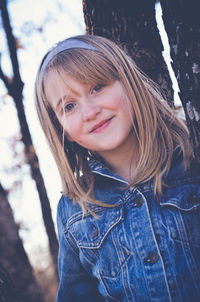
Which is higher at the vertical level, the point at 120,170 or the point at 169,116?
the point at 169,116

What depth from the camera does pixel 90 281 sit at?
7.25 ft

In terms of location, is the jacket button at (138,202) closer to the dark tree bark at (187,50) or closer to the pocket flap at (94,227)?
the pocket flap at (94,227)

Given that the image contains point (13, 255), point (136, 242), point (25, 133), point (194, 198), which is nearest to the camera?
point (194, 198)

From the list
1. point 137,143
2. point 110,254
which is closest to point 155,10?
point 137,143

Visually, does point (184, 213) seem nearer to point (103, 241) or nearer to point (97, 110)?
point (103, 241)

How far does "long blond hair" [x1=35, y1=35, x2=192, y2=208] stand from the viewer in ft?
6.00

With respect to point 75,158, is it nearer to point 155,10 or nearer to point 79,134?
point 79,134

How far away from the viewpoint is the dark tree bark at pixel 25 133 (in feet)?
22.2

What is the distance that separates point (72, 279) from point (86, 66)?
1.65m

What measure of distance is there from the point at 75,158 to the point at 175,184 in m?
0.93

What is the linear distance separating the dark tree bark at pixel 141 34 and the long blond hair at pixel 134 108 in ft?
0.72

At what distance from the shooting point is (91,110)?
1797 millimetres

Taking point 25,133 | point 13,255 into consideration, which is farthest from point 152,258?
point 25,133

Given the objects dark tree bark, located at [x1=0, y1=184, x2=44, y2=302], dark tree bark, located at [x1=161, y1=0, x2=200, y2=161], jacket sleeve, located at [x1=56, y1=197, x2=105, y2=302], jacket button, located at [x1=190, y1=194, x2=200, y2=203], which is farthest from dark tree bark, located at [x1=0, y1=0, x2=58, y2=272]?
dark tree bark, located at [x1=161, y1=0, x2=200, y2=161]
